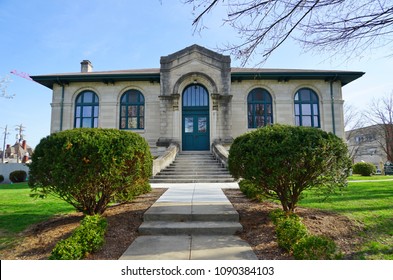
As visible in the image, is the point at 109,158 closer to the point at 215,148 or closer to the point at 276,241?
the point at 276,241

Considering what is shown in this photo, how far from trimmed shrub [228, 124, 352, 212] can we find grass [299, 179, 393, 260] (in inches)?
39.8

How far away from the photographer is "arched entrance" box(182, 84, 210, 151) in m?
18.8

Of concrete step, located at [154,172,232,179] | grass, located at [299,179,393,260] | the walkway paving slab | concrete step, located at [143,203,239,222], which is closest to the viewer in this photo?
the walkway paving slab

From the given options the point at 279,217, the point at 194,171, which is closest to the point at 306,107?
the point at 194,171

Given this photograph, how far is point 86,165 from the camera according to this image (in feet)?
16.0

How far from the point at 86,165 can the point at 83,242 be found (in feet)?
5.17

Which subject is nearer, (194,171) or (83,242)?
(83,242)

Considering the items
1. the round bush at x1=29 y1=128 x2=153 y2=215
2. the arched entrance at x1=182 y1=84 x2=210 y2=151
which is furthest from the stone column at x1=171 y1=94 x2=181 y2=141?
the round bush at x1=29 y1=128 x2=153 y2=215

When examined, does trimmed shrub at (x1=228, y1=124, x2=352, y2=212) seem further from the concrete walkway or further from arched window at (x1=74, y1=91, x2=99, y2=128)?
arched window at (x1=74, y1=91, x2=99, y2=128)

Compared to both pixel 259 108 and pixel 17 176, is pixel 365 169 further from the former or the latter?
pixel 17 176

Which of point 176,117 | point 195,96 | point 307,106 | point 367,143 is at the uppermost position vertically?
point 195,96

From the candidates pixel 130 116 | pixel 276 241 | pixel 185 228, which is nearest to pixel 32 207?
pixel 185 228

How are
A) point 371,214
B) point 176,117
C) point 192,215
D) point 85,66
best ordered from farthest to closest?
point 85,66 → point 176,117 → point 371,214 → point 192,215

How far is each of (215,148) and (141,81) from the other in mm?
8379
